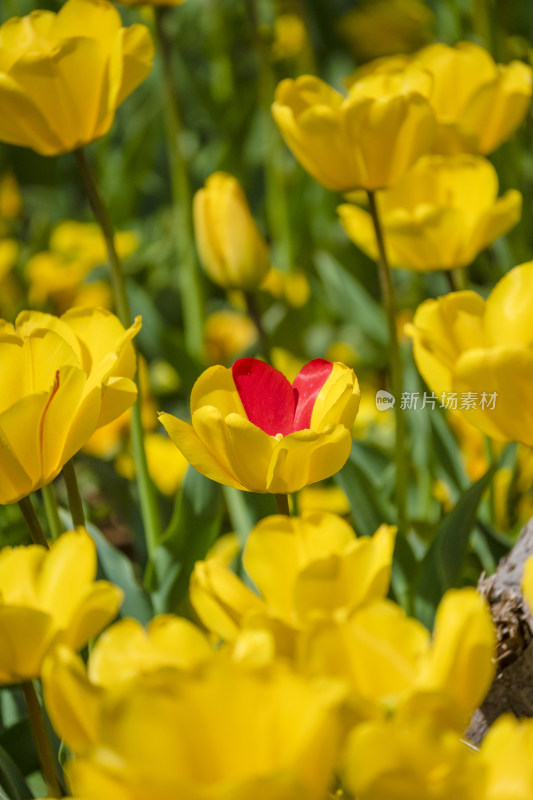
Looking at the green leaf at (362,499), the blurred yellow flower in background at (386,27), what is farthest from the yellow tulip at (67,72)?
the blurred yellow flower in background at (386,27)

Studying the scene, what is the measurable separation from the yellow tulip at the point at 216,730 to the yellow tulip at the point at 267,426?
189 millimetres

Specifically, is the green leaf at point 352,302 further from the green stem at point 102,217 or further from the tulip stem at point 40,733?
the tulip stem at point 40,733

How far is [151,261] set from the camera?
1.95 m

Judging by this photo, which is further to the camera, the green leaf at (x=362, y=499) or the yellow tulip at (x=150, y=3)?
A: the yellow tulip at (x=150, y=3)

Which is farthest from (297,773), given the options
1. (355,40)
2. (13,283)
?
(355,40)

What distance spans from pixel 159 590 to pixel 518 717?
0.33 m

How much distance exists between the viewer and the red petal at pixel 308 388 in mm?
563

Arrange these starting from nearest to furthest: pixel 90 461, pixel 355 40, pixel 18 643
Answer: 1. pixel 18 643
2. pixel 90 461
3. pixel 355 40

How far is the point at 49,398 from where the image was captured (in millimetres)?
487

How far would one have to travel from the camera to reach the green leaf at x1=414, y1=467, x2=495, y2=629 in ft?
2.22

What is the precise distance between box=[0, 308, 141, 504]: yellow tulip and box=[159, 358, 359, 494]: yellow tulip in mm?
46

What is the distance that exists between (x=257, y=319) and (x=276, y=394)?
40 cm

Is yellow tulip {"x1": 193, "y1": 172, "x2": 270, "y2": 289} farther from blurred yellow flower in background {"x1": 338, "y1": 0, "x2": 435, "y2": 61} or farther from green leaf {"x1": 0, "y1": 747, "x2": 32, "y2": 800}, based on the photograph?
blurred yellow flower in background {"x1": 338, "y1": 0, "x2": 435, "y2": 61}

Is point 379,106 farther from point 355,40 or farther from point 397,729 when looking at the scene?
point 355,40
